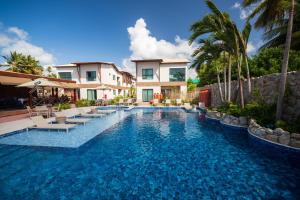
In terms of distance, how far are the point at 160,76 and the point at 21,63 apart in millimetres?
28607

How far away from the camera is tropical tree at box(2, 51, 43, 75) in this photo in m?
29.5

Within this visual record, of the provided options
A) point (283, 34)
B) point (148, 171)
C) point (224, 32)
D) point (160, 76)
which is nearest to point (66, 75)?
point (160, 76)

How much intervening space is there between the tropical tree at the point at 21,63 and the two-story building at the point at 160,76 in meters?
22.6

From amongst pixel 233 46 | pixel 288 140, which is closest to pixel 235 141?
pixel 288 140

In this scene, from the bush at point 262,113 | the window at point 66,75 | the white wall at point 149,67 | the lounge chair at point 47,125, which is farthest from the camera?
the window at point 66,75

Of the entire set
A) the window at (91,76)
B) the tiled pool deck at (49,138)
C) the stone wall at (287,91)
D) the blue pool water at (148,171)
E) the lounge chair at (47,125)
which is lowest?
the blue pool water at (148,171)

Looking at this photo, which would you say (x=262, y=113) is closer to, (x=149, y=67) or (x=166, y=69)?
(x=166, y=69)

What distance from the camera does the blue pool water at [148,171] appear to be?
3.65 metres

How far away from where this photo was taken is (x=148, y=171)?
4.70 m

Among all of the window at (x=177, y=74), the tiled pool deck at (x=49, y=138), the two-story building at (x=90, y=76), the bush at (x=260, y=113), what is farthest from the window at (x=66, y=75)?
the bush at (x=260, y=113)

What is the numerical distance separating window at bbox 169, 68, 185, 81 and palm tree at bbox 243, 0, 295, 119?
16.1 metres

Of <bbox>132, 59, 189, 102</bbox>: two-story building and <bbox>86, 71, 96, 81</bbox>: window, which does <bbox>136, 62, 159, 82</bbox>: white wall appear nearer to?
<bbox>132, 59, 189, 102</bbox>: two-story building

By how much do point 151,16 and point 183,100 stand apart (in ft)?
41.3

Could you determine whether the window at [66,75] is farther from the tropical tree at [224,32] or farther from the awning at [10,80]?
the tropical tree at [224,32]
